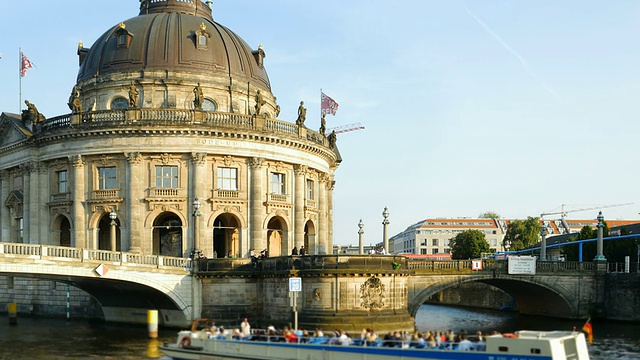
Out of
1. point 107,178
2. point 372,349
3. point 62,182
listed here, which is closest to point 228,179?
point 107,178

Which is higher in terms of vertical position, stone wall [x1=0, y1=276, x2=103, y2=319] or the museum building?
the museum building

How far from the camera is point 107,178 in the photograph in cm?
5919

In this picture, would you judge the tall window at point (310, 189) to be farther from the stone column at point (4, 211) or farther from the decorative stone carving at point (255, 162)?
the stone column at point (4, 211)

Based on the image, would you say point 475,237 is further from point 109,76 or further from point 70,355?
point 70,355

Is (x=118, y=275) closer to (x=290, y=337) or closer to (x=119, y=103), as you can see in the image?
(x=290, y=337)

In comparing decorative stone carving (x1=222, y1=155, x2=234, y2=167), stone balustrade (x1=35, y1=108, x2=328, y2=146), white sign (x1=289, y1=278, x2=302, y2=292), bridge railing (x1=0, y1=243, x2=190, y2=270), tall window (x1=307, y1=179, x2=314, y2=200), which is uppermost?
stone balustrade (x1=35, y1=108, x2=328, y2=146)

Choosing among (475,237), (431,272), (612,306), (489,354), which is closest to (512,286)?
(612,306)

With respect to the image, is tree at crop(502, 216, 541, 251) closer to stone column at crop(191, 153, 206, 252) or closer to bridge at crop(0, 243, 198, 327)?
stone column at crop(191, 153, 206, 252)

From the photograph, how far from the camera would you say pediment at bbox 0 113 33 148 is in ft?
207

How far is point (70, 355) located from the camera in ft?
134

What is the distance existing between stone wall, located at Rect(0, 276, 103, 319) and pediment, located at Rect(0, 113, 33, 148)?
11.6 metres

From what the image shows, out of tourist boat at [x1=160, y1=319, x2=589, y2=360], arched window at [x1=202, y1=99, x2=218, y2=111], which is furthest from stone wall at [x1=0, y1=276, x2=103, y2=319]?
tourist boat at [x1=160, y1=319, x2=589, y2=360]

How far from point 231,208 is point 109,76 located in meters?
16.1

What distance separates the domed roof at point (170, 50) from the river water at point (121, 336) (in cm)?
2151
